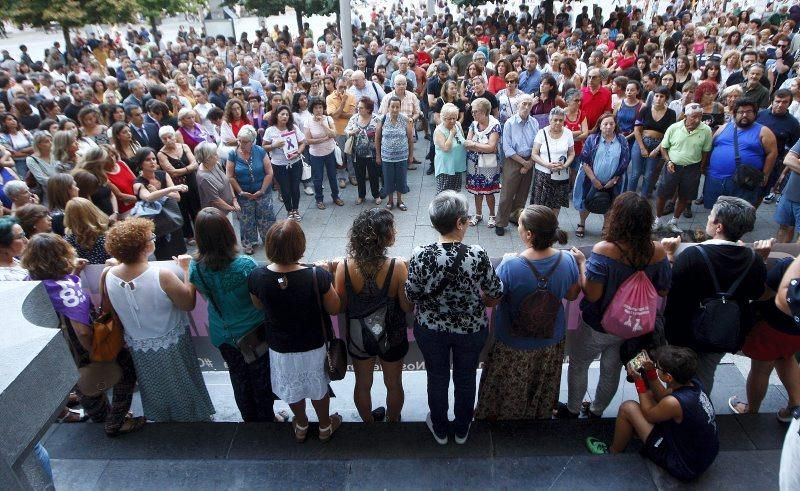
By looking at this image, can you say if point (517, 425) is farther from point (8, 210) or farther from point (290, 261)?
point (8, 210)

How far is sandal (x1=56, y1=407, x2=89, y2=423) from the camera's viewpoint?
3.93m

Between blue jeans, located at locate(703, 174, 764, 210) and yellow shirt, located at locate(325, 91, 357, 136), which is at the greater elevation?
yellow shirt, located at locate(325, 91, 357, 136)

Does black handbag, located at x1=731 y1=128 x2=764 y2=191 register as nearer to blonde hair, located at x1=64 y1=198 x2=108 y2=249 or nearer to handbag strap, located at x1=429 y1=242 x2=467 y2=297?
handbag strap, located at x1=429 y1=242 x2=467 y2=297

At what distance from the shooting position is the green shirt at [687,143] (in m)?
6.30

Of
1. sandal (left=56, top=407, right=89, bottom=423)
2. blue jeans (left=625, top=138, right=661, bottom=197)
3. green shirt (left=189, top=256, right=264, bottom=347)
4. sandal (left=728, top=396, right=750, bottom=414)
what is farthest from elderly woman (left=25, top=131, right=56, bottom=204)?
blue jeans (left=625, top=138, right=661, bottom=197)

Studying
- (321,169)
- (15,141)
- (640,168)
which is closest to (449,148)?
(321,169)

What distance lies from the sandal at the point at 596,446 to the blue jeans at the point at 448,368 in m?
0.73

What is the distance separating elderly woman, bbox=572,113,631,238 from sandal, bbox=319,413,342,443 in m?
4.34

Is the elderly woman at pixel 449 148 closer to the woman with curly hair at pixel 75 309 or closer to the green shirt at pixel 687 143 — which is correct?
the green shirt at pixel 687 143

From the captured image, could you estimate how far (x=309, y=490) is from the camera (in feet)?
10.3

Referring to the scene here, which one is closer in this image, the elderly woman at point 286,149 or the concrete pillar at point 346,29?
the elderly woman at point 286,149

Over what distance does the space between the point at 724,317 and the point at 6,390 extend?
3290 mm

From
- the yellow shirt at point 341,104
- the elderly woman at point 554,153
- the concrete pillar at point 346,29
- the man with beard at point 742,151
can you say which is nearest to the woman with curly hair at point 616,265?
the elderly woman at point 554,153

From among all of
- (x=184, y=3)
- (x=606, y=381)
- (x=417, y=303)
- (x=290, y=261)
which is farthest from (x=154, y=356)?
(x=184, y=3)
